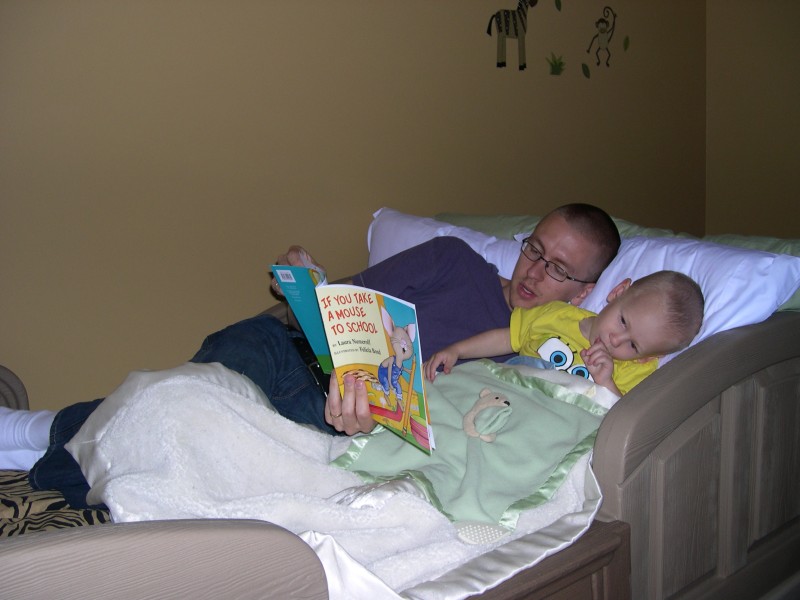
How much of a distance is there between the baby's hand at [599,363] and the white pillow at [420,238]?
0.59m

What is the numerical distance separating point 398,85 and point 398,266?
1.10 metres

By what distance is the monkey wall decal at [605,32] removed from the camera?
3459 millimetres

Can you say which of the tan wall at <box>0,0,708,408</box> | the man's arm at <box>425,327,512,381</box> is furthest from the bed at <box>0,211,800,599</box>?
the tan wall at <box>0,0,708,408</box>

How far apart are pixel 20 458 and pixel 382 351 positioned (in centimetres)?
98

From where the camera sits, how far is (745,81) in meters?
3.76

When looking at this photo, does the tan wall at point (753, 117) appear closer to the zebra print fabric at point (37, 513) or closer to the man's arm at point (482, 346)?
the man's arm at point (482, 346)

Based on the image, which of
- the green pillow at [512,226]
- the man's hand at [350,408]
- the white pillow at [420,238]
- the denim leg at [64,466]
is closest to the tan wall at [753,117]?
the green pillow at [512,226]

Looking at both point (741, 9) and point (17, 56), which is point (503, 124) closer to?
point (741, 9)

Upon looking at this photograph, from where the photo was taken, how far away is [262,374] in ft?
5.61

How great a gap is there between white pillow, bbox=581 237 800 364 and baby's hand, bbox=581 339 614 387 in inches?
7.0

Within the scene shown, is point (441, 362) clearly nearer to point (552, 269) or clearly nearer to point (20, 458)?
point (552, 269)

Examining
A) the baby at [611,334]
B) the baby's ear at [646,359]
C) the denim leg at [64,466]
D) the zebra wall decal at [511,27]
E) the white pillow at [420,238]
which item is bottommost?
the denim leg at [64,466]

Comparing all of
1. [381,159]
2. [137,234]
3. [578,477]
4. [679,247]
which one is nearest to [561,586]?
[578,477]

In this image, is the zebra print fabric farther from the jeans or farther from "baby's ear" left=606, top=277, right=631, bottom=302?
"baby's ear" left=606, top=277, right=631, bottom=302
